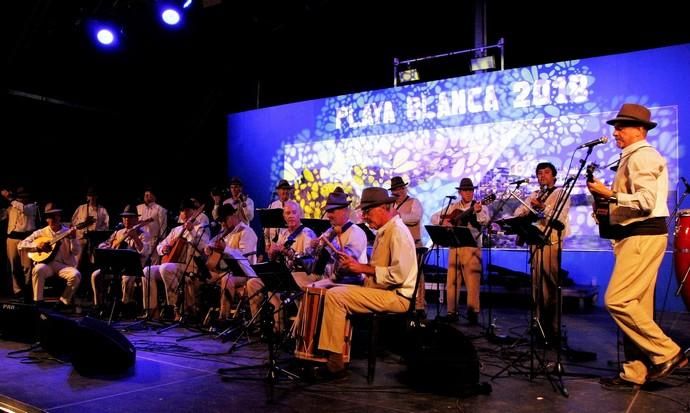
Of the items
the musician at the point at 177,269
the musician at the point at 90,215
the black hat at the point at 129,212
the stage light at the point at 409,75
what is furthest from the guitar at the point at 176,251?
the stage light at the point at 409,75

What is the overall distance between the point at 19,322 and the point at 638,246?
6121mm

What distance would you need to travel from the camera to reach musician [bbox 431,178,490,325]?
7707 millimetres

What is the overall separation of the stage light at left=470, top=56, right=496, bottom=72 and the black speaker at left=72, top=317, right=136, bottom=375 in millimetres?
7333

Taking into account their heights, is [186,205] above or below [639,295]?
above

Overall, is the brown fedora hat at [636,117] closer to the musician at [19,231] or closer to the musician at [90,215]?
the musician at [90,215]

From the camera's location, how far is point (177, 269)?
850 cm

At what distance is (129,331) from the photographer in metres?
7.45

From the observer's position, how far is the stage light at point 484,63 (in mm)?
9938

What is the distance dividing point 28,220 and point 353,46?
722 cm

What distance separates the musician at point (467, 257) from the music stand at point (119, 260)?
3.97m

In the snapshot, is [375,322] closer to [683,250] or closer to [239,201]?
[683,250]

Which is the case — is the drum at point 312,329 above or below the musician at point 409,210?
below

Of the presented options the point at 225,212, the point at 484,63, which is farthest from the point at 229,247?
the point at 484,63

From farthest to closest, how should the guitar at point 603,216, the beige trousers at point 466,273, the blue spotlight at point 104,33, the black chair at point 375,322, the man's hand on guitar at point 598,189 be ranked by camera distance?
the blue spotlight at point 104,33 → the beige trousers at point 466,273 → the black chair at point 375,322 → the guitar at point 603,216 → the man's hand on guitar at point 598,189
